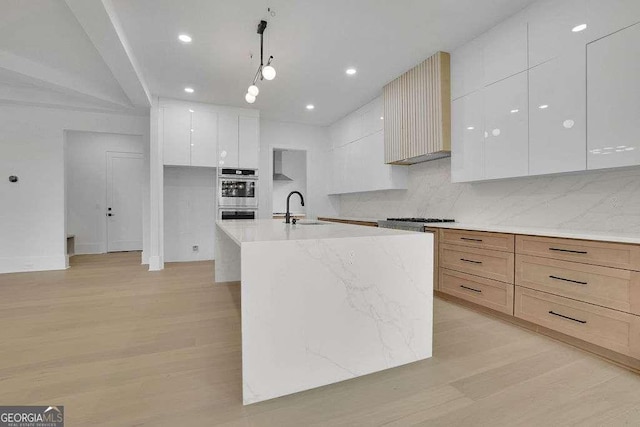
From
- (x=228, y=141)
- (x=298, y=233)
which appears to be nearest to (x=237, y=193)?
(x=228, y=141)

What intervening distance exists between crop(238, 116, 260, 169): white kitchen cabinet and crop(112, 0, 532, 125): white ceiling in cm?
84

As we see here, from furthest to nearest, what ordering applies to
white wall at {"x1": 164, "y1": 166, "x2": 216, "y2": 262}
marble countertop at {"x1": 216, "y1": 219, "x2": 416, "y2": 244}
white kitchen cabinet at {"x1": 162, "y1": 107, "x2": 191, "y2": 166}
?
1. white wall at {"x1": 164, "y1": 166, "x2": 216, "y2": 262}
2. white kitchen cabinet at {"x1": 162, "y1": 107, "x2": 191, "y2": 166}
3. marble countertop at {"x1": 216, "y1": 219, "x2": 416, "y2": 244}

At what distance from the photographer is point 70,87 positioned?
414 cm

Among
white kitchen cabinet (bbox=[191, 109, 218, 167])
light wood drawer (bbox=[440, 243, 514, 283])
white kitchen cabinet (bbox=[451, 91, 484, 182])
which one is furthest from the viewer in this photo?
white kitchen cabinet (bbox=[191, 109, 218, 167])

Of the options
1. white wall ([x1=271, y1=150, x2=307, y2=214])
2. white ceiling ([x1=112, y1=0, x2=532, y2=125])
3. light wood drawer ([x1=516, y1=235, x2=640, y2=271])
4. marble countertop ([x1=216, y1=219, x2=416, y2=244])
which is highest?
white ceiling ([x1=112, y1=0, x2=532, y2=125])

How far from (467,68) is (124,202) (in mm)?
7073

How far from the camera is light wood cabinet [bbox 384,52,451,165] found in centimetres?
323

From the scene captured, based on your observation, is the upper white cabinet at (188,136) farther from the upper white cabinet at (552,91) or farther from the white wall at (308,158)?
the upper white cabinet at (552,91)

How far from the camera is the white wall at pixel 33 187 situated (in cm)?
455

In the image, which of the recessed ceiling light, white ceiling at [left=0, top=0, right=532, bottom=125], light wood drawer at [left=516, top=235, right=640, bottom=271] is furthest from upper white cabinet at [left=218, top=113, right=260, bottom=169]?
the recessed ceiling light

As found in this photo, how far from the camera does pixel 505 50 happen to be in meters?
2.65

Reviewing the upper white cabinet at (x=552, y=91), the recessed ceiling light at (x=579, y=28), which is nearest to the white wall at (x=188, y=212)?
Result: the upper white cabinet at (x=552, y=91)

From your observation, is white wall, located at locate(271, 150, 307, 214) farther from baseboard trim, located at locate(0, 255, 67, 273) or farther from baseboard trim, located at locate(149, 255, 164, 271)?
baseboard trim, located at locate(0, 255, 67, 273)

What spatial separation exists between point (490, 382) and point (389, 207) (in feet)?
11.2
